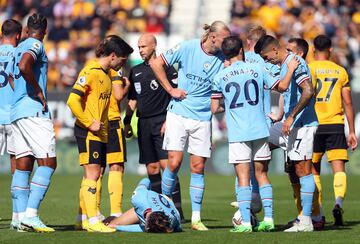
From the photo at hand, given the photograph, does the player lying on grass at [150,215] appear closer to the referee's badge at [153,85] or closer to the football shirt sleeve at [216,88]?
the football shirt sleeve at [216,88]

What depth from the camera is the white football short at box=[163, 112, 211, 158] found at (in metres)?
13.3

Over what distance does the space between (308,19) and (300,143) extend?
16.4m

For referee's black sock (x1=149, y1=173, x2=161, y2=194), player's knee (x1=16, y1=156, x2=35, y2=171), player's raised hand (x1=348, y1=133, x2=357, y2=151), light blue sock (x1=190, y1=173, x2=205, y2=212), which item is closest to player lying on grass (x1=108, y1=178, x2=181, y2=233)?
light blue sock (x1=190, y1=173, x2=205, y2=212)

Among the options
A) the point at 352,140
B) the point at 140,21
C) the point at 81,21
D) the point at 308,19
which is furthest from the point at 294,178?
the point at 81,21

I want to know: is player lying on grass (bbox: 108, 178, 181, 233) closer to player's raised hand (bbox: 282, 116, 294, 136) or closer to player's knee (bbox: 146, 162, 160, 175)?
player's raised hand (bbox: 282, 116, 294, 136)

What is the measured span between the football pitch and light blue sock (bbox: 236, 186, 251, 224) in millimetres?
273

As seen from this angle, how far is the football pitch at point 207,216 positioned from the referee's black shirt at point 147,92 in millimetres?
1600

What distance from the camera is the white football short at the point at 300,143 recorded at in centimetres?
1253

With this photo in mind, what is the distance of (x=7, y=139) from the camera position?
46.9ft

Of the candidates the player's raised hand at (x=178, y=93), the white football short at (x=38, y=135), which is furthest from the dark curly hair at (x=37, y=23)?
the player's raised hand at (x=178, y=93)

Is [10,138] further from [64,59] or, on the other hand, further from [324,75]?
[64,59]

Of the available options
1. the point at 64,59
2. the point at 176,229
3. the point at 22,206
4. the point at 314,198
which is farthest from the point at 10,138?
the point at 64,59

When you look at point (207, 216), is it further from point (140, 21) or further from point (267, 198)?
point (140, 21)

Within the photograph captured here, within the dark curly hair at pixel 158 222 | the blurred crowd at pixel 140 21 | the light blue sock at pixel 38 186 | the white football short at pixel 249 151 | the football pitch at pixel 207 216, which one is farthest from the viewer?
the blurred crowd at pixel 140 21
